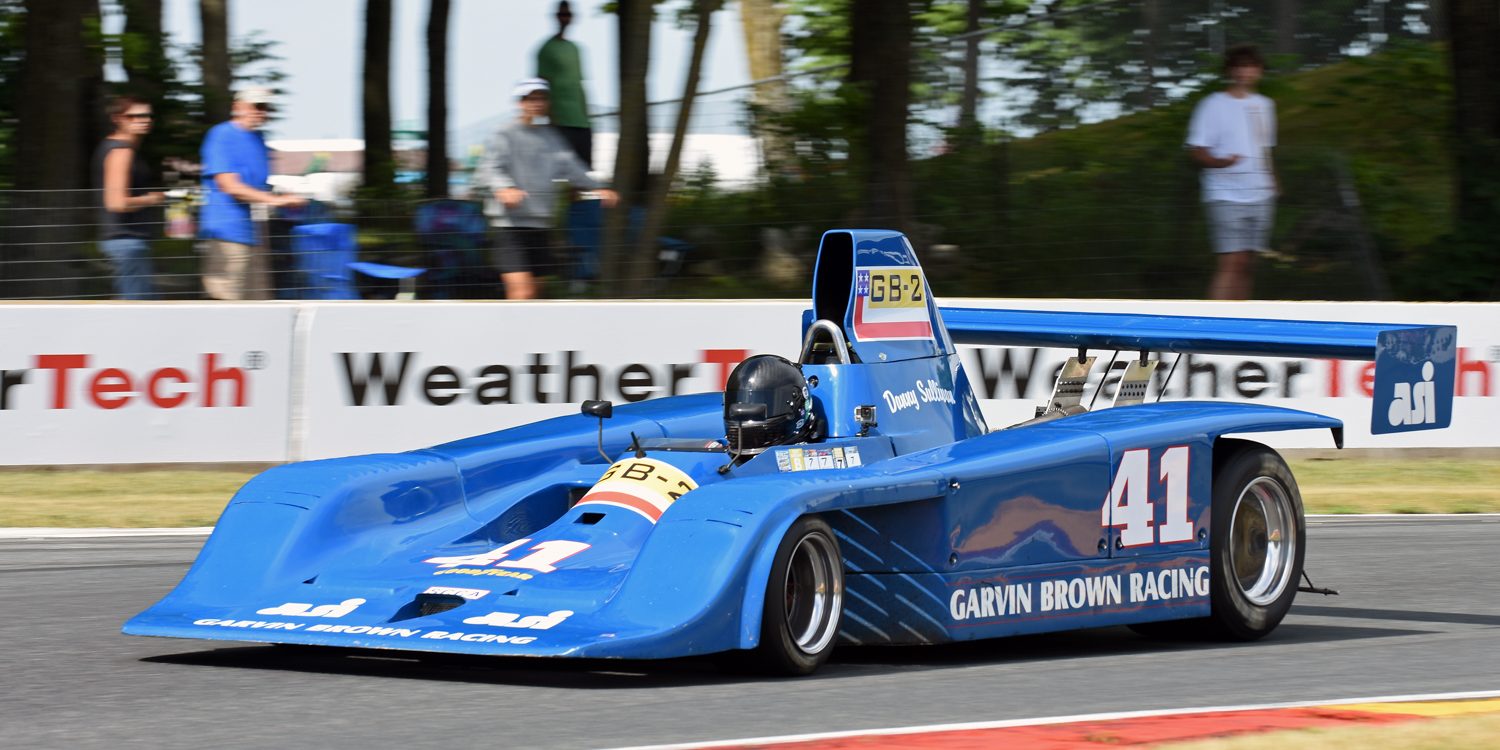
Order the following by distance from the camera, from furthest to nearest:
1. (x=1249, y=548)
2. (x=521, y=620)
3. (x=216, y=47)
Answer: (x=216, y=47)
(x=1249, y=548)
(x=521, y=620)

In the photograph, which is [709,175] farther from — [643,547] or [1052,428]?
[643,547]

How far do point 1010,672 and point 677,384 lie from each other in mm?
6202

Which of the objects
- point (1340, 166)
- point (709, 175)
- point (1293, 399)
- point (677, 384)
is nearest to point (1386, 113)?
point (1340, 166)

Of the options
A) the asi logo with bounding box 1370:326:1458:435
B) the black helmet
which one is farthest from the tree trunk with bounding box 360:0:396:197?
the asi logo with bounding box 1370:326:1458:435

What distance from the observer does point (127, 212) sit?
39.1 ft

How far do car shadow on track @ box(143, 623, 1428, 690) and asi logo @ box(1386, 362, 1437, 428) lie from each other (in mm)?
918

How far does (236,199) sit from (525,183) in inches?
65.7

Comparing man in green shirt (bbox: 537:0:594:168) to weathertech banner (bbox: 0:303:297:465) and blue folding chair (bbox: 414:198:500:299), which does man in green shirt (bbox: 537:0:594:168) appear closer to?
blue folding chair (bbox: 414:198:500:299)

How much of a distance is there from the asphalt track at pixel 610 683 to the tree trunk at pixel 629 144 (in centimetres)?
521

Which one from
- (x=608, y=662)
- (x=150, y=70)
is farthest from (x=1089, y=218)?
(x=608, y=662)

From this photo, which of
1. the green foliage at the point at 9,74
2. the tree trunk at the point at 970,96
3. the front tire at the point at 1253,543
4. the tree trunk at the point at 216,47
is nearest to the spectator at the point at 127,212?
the green foliage at the point at 9,74

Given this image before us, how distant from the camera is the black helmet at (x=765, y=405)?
6727mm

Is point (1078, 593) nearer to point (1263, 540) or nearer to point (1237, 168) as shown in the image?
point (1263, 540)

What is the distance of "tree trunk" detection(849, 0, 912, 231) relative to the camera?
578 inches
